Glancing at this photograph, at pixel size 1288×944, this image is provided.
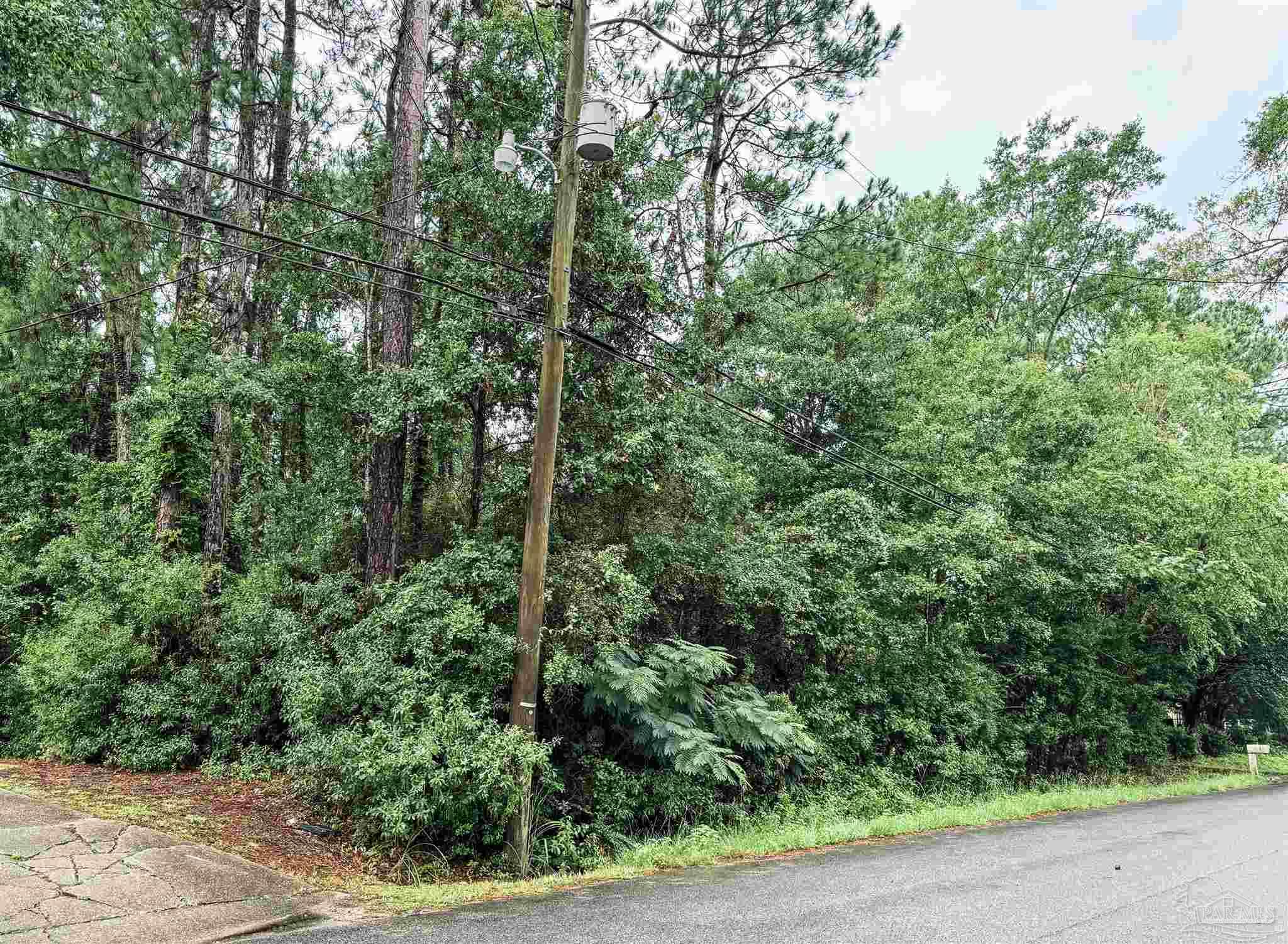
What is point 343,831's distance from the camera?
7.38 meters

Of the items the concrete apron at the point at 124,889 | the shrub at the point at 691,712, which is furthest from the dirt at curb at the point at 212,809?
the shrub at the point at 691,712

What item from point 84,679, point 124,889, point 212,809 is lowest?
point 212,809

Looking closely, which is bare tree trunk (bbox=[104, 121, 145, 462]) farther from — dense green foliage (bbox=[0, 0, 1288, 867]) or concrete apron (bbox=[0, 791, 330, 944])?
concrete apron (bbox=[0, 791, 330, 944])

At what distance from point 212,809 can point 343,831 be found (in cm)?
159

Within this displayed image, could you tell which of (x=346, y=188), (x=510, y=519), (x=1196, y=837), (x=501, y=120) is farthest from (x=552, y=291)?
(x=1196, y=837)

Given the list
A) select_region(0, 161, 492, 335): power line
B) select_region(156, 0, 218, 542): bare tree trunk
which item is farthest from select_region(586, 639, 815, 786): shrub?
select_region(156, 0, 218, 542): bare tree trunk

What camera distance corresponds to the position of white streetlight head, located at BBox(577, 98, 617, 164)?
6676 mm

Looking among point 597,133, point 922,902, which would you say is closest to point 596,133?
point 597,133

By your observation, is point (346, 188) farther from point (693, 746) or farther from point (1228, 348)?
point (1228, 348)

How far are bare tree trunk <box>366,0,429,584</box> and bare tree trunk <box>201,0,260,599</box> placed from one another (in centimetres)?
290

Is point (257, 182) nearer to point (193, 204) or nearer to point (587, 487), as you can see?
point (587, 487)

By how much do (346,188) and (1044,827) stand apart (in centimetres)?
1449

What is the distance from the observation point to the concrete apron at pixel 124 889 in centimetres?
428

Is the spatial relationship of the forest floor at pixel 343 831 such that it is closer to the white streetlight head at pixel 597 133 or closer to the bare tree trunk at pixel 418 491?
the bare tree trunk at pixel 418 491
